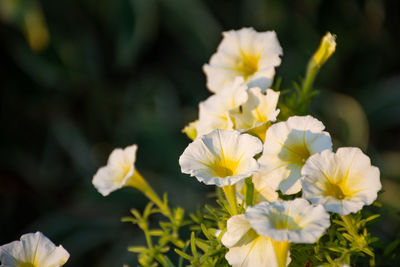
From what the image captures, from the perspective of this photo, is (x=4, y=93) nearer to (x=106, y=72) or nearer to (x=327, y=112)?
(x=106, y=72)

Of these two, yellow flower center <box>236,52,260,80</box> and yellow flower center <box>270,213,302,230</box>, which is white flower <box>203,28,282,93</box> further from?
yellow flower center <box>270,213,302,230</box>

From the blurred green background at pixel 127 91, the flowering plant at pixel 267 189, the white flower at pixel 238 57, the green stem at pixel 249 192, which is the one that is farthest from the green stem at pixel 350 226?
the blurred green background at pixel 127 91

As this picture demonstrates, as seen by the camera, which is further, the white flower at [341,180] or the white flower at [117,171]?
the white flower at [117,171]

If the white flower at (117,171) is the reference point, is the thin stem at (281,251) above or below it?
below

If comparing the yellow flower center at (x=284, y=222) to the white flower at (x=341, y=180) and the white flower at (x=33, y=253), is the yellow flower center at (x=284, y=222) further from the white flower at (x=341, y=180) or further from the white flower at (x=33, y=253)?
the white flower at (x=33, y=253)

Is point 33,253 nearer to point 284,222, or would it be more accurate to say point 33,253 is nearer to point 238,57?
point 284,222

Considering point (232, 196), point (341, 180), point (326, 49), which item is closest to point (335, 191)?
point (341, 180)

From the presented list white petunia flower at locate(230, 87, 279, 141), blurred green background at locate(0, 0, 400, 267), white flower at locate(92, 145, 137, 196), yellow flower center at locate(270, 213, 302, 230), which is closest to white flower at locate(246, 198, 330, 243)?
yellow flower center at locate(270, 213, 302, 230)

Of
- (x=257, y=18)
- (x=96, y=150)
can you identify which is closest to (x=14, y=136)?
(x=96, y=150)
